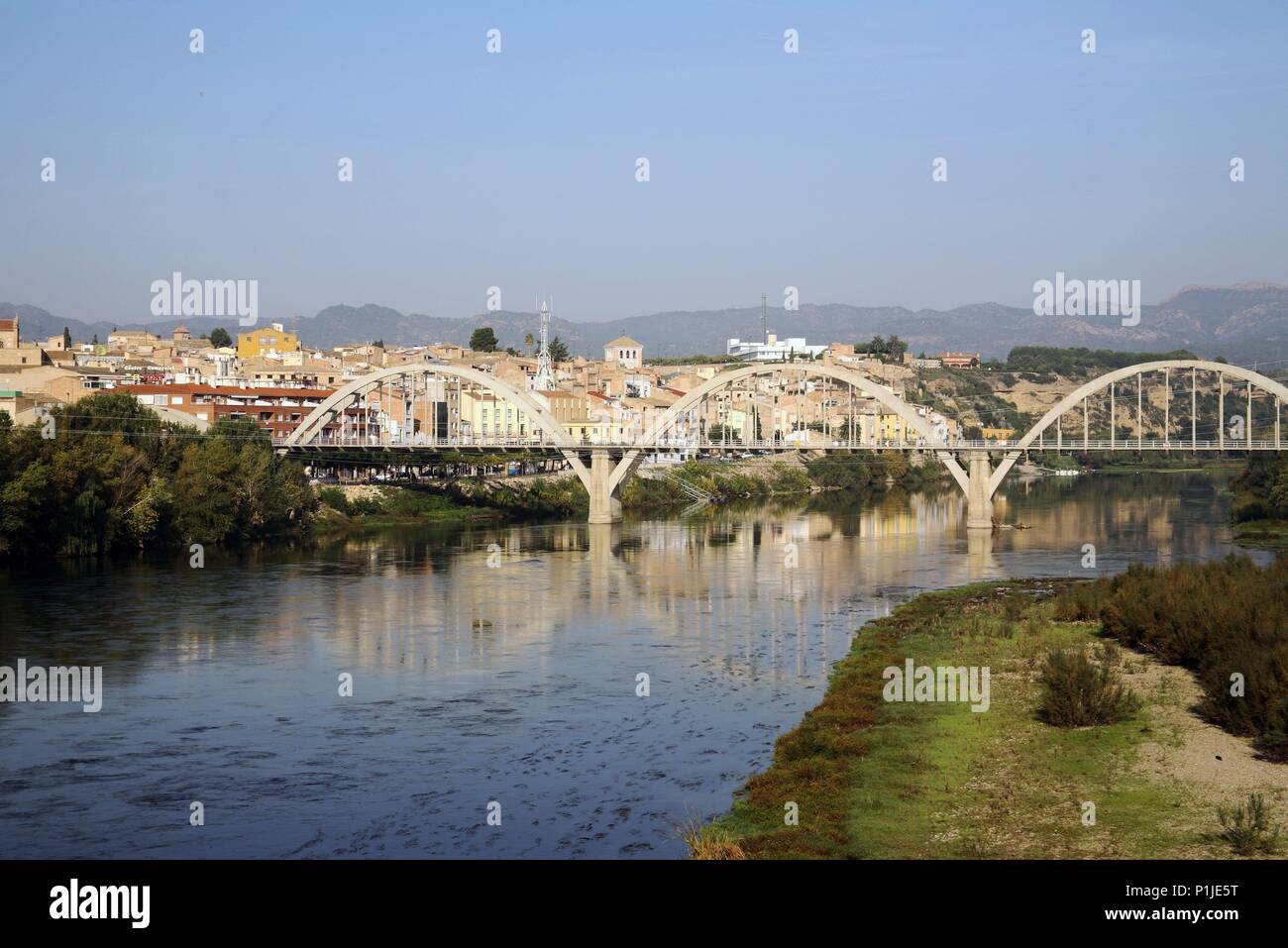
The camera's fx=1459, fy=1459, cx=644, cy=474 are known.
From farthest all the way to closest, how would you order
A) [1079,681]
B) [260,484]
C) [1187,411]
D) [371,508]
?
1. [1187,411]
2. [371,508]
3. [260,484]
4. [1079,681]

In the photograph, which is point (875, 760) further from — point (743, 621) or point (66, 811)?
point (743, 621)

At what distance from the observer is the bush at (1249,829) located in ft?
40.9

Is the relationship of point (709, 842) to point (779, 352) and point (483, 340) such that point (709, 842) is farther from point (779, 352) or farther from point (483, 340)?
point (779, 352)

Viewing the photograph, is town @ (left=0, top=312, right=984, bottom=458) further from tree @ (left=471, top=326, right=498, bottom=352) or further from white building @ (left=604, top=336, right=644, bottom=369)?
white building @ (left=604, top=336, right=644, bottom=369)

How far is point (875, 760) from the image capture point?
54.6 ft

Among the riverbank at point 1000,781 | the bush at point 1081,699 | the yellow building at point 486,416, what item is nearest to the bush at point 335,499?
the yellow building at point 486,416

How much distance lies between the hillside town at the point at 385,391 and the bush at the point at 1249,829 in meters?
39.2

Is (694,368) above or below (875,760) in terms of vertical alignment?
above

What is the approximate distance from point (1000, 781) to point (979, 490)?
4262cm

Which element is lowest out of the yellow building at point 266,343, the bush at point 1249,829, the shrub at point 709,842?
the shrub at point 709,842

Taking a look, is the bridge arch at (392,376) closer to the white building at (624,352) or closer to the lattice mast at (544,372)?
the lattice mast at (544,372)
